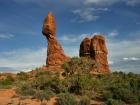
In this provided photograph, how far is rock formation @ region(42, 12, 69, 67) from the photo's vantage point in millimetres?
57812

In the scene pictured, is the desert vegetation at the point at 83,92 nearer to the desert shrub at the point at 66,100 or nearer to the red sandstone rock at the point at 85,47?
the desert shrub at the point at 66,100

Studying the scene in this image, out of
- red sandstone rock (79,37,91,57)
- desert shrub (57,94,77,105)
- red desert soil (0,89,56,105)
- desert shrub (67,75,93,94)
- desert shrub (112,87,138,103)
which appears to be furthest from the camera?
red sandstone rock (79,37,91,57)

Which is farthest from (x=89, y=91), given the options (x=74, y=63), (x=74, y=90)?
(x=74, y=63)

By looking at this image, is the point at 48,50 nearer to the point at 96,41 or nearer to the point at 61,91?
the point at 96,41

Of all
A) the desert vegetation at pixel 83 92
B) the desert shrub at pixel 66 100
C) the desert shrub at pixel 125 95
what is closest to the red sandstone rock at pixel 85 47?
the desert vegetation at pixel 83 92

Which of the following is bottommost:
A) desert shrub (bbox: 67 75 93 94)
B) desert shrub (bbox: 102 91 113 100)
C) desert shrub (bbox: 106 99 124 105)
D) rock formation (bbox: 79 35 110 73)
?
desert shrub (bbox: 106 99 124 105)

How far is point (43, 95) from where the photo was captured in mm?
22672

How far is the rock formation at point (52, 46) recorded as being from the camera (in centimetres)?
5781

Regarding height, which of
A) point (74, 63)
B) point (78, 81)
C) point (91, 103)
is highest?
point (74, 63)

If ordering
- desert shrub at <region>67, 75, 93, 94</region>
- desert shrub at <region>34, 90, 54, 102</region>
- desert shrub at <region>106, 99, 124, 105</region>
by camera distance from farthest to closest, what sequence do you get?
1. desert shrub at <region>67, 75, 93, 94</region>
2. desert shrub at <region>34, 90, 54, 102</region>
3. desert shrub at <region>106, 99, 124, 105</region>

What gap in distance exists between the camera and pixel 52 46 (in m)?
58.8

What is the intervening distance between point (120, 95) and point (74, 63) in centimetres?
2149

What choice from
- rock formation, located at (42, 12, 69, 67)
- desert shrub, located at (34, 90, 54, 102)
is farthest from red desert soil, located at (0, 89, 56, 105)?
rock formation, located at (42, 12, 69, 67)

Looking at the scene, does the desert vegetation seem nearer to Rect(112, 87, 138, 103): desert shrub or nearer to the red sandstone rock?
Rect(112, 87, 138, 103): desert shrub
